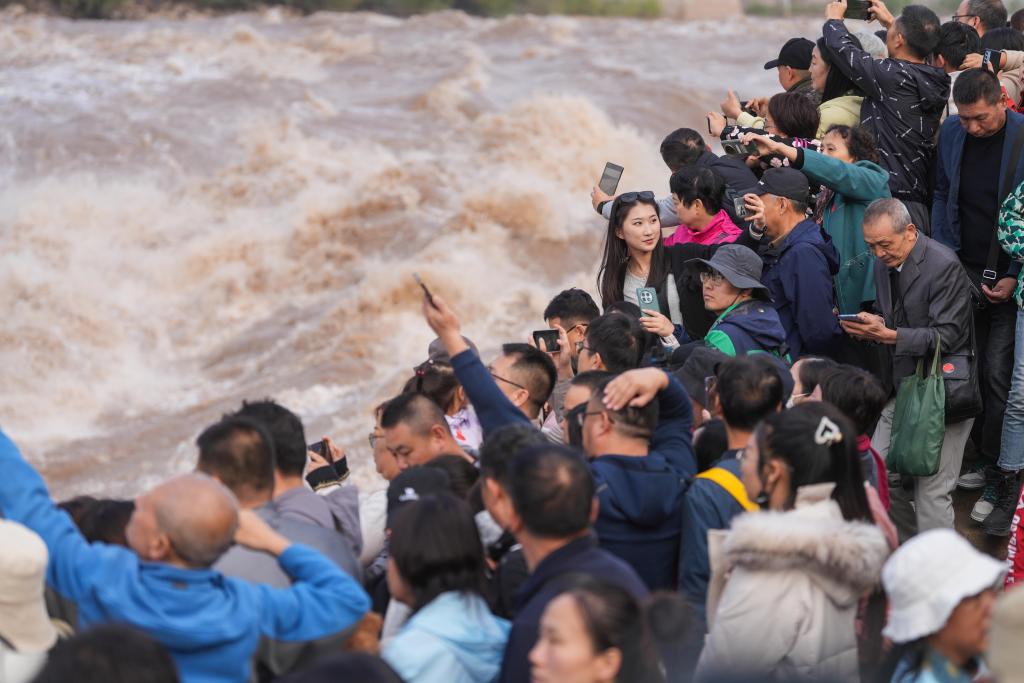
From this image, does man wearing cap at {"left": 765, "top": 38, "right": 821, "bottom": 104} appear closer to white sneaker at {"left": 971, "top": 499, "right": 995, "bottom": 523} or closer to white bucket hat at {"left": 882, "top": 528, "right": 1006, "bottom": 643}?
white sneaker at {"left": 971, "top": 499, "right": 995, "bottom": 523}

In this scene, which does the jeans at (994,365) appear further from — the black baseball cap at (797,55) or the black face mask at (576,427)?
the black face mask at (576,427)

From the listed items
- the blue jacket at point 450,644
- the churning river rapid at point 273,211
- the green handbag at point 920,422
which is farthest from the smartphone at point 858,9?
the churning river rapid at point 273,211

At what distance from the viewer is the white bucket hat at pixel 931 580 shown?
2.77 metres

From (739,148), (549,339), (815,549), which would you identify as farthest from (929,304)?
(815,549)

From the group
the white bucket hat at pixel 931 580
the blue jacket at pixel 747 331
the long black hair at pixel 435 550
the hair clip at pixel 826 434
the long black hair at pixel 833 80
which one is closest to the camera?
the white bucket hat at pixel 931 580

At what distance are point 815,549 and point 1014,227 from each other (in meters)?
2.75

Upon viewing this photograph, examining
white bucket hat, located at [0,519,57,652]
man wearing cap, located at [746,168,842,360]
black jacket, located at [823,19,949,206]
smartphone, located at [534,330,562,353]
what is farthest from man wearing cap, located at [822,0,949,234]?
white bucket hat, located at [0,519,57,652]

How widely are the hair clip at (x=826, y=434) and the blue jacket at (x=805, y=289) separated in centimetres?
196

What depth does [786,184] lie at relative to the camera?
5.39m

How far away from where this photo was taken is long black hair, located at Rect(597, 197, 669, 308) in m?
5.62

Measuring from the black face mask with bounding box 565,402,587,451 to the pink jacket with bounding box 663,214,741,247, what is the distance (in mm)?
1837

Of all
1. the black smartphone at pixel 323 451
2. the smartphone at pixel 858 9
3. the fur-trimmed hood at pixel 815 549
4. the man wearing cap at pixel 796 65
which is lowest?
the black smartphone at pixel 323 451

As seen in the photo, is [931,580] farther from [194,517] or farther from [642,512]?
[194,517]

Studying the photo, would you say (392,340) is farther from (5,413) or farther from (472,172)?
(472,172)
